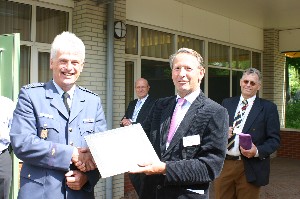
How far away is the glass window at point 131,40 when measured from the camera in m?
7.43

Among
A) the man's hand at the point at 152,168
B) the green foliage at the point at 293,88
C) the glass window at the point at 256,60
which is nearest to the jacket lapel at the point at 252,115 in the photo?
the man's hand at the point at 152,168

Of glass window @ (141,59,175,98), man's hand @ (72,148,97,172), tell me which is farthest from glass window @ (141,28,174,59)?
man's hand @ (72,148,97,172)

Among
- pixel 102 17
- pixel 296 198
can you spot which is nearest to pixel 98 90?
pixel 102 17

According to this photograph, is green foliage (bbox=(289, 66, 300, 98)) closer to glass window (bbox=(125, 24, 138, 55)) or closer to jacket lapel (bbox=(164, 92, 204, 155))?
glass window (bbox=(125, 24, 138, 55))

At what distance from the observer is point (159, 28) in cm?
812

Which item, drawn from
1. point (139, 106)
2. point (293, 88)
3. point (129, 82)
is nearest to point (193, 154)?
point (139, 106)

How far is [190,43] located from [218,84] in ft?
5.60

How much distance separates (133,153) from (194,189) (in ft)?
1.41

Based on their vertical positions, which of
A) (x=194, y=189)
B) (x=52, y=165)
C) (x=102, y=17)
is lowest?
(x=194, y=189)

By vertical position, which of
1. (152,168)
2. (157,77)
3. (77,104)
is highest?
(157,77)

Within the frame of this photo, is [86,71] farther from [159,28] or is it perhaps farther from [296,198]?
[296,198]

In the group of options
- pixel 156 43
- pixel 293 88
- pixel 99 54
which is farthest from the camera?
pixel 293 88

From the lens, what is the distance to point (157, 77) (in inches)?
325

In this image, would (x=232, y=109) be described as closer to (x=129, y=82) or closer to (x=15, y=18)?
(x=15, y=18)
